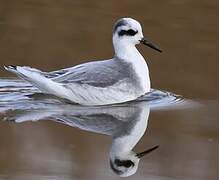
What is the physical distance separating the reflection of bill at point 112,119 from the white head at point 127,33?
31.4 inches

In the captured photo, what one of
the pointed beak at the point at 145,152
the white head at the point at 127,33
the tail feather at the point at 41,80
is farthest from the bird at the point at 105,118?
the white head at the point at 127,33

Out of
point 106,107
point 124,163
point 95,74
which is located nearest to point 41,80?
point 95,74

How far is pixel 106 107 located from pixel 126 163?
6.39 feet

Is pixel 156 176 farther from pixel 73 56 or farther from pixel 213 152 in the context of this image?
pixel 73 56

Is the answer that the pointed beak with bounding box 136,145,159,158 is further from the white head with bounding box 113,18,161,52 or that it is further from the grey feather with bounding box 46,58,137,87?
the white head with bounding box 113,18,161,52

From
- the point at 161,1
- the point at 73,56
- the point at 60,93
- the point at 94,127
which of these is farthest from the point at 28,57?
the point at 161,1

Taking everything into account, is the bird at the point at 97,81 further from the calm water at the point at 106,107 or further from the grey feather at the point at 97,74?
→ the calm water at the point at 106,107

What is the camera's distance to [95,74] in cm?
1052

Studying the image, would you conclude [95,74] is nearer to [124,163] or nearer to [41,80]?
[41,80]

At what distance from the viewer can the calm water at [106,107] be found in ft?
28.0

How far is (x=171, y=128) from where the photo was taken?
9789mm

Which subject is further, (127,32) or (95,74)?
(127,32)

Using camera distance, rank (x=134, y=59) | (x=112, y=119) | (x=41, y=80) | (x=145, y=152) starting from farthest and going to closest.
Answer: (x=134, y=59) < (x=41, y=80) < (x=112, y=119) < (x=145, y=152)

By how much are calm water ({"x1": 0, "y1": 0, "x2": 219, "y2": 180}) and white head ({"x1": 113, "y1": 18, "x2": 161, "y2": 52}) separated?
61cm
